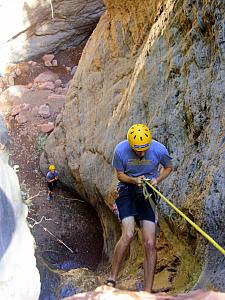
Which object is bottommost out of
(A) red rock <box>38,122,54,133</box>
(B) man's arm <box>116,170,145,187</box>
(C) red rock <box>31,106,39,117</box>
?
(A) red rock <box>38,122,54,133</box>

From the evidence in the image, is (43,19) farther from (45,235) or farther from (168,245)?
(168,245)

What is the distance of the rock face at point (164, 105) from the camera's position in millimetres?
6280

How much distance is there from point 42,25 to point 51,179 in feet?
29.9

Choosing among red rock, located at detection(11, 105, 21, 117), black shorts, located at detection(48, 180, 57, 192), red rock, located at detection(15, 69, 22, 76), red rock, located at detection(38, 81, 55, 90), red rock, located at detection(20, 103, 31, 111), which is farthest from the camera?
red rock, located at detection(15, 69, 22, 76)

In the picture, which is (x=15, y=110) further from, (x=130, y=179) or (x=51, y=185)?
(x=130, y=179)

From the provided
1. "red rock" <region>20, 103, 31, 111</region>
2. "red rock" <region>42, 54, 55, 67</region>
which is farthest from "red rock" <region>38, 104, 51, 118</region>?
"red rock" <region>42, 54, 55, 67</region>

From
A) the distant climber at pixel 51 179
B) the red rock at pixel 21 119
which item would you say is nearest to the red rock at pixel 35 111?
the red rock at pixel 21 119

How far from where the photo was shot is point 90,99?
42.0 feet

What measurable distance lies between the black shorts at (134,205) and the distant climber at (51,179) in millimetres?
8744

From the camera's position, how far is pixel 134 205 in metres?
5.89

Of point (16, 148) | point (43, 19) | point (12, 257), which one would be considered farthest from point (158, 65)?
point (43, 19)

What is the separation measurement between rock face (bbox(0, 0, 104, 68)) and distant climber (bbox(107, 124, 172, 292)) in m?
16.2

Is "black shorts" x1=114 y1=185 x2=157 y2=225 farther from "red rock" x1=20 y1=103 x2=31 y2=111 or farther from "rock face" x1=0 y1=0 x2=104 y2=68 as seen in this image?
"rock face" x1=0 y1=0 x2=104 y2=68

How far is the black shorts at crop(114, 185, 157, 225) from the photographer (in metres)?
5.87
